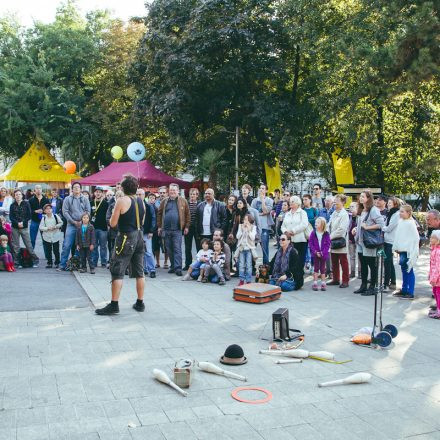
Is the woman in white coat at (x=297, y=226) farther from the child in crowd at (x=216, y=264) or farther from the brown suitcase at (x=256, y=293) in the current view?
the brown suitcase at (x=256, y=293)

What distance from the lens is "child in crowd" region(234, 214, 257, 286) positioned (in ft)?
34.4

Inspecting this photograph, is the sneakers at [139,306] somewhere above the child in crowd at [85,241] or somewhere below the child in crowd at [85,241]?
below

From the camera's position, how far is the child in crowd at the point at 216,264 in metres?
10.6

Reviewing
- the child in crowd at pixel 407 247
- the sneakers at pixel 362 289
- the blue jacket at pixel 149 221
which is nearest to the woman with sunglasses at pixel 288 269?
the sneakers at pixel 362 289

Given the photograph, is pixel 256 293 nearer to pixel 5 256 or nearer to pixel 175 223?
pixel 175 223

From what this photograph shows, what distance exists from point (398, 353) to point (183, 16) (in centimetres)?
2181

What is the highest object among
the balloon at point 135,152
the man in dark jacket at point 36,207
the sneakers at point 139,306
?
the balloon at point 135,152

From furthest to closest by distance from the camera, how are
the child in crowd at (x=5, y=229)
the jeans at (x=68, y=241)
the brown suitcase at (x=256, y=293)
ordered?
1. the child in crowd at (x=5, y=229)
2. the jeans at (x=68, y=241)
3. the brown suitcase at (x=256, y=293)

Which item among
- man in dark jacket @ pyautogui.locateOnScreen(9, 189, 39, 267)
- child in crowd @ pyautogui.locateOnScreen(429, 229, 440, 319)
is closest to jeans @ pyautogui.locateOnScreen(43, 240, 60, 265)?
man in dark jacket @ pyautogui.locateOnScreen(9, 189, 39, 267)

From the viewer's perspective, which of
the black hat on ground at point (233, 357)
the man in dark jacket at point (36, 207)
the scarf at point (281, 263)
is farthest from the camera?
the man in dark jacket at point (36, 207)

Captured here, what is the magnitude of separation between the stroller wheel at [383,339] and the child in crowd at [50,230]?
325 inches

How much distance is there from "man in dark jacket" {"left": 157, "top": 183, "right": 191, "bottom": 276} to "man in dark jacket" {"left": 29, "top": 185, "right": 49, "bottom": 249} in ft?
11.4

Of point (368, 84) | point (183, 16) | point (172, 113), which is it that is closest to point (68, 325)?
point (368, 84)

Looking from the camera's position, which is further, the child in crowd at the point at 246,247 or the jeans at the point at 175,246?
the jeans at the point at 175,246
